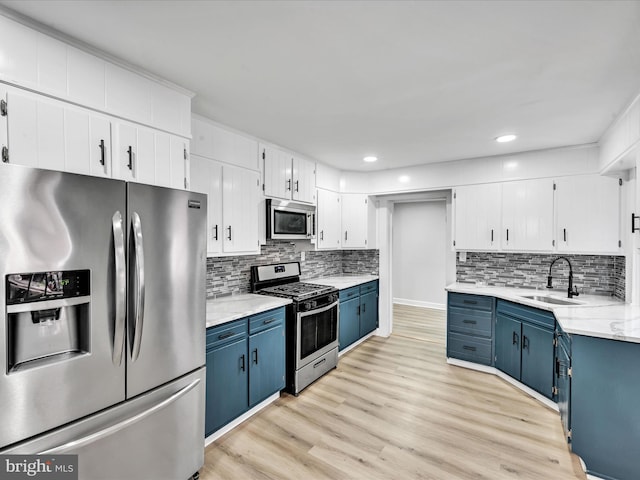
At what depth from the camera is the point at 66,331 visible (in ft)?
4.61

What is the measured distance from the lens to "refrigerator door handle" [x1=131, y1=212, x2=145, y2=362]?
5.22 feet

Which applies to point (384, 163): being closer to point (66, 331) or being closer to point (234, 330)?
point (234, 330)

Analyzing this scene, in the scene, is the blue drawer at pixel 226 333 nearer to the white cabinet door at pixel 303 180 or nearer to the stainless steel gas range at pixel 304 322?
the stainless steel gas range at pixel 304 322

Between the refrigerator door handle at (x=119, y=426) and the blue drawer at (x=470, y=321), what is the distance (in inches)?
116

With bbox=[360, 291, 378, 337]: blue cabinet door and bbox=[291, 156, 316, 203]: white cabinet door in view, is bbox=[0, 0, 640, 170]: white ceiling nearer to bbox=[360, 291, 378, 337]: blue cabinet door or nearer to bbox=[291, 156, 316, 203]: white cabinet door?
bbox=[291, 156, 316, 203]: white cabinet door

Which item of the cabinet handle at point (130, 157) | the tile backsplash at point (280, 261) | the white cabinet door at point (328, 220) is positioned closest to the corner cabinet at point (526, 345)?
the tile backsplash at point (280, 261)

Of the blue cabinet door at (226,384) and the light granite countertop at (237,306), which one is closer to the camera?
the blue cabinet door at (226,384)

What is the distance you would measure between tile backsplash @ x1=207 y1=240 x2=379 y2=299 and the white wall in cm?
142

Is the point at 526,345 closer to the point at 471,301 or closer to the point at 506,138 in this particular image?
the point at 471,301

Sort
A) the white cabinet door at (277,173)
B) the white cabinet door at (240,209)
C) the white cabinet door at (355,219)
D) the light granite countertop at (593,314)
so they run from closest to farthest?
the light granite countertop at (593,314) → the white cabinet door at (240,209) → the white cabinet door at (277,173) → the white cabinet door at (355,219)

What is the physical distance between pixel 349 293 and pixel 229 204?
2.02m

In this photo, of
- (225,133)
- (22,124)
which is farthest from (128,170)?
(225,133)

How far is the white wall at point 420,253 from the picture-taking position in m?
6.29

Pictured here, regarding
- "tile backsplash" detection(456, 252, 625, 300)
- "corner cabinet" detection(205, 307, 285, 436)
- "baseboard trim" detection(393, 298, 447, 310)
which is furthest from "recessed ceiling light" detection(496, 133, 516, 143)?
"baseboard trim" detection(393, 298, 447, 310)
